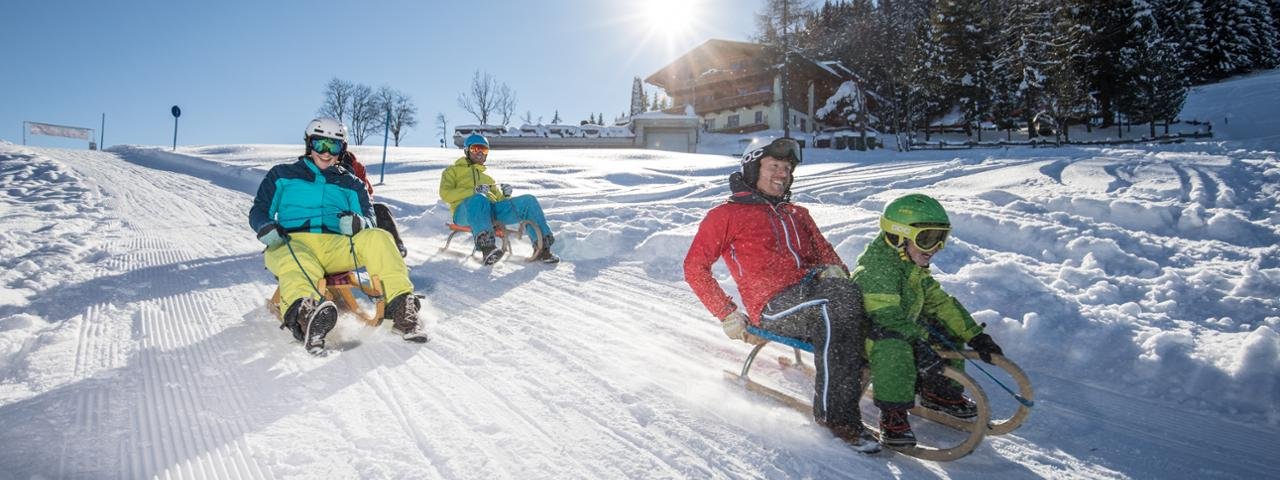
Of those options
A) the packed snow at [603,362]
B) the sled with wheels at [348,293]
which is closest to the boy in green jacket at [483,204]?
the packed snow at [603,362]

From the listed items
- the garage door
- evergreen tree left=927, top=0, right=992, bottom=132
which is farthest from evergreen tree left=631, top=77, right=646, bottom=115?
evergreen tree left=927, top=0, right=992, bottom=132

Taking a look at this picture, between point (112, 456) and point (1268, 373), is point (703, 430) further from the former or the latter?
point (1268, 373)

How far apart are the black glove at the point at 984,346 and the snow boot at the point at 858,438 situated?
627 millimetres

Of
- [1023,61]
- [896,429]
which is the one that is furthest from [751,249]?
[1023,61]

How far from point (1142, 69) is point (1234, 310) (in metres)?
35.4

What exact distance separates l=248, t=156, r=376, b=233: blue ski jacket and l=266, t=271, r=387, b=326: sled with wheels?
0.37 meters

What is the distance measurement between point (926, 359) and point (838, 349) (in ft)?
1.29

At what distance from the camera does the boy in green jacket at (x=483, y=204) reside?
648 centimetres

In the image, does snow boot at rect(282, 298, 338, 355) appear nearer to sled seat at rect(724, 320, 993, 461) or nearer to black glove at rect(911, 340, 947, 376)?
sled seat at rect(724, 320, 993, 461)

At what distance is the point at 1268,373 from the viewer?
298 centimetres

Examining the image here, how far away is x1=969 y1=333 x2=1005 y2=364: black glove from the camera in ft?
8.32

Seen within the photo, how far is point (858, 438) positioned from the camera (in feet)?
8.05

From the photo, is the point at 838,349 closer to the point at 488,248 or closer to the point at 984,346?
the point at 984,346

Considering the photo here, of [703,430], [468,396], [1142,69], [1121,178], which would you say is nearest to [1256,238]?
[1121,178]
